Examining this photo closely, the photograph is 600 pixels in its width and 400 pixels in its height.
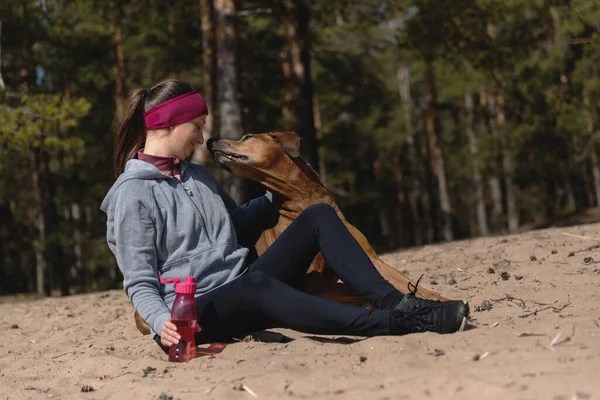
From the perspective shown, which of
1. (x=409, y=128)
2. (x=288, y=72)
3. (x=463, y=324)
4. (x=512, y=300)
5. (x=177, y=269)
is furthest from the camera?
(x=409, y=128)

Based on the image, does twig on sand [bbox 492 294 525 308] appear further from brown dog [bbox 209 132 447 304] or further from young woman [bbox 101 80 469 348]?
young woman [bbox 101 80 469 348]

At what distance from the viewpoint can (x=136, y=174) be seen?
4.14 m

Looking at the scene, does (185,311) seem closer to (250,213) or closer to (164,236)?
(164,236)

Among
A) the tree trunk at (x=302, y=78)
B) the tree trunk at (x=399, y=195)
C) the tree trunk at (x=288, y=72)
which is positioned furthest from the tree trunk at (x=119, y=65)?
the tree trunk at (x=399, y=195)

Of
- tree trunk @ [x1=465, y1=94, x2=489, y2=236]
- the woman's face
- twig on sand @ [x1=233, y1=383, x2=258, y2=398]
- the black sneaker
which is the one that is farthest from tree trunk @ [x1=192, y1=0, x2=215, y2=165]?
tree trunk @ [x1=465, y1=94, x2=489, y2=236]

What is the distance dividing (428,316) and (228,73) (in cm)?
756

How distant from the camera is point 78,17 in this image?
21.1 m

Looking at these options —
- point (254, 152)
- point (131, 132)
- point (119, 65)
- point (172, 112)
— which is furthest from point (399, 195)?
point (172, 112)

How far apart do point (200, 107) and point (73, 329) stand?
3.11 metres

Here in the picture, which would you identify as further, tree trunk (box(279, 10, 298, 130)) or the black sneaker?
tree trunk (box(279, 10, 298, 130))

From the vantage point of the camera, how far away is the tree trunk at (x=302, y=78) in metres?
13.4

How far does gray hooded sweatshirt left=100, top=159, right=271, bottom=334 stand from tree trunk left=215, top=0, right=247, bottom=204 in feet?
20.5

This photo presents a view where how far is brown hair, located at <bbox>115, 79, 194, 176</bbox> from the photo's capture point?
4297mm

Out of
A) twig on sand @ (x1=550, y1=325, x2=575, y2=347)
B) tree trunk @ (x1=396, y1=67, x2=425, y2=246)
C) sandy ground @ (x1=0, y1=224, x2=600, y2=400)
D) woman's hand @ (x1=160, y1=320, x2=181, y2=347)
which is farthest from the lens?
tree trunk @ (x1=396, y1=67, x2=425, y2=246)
